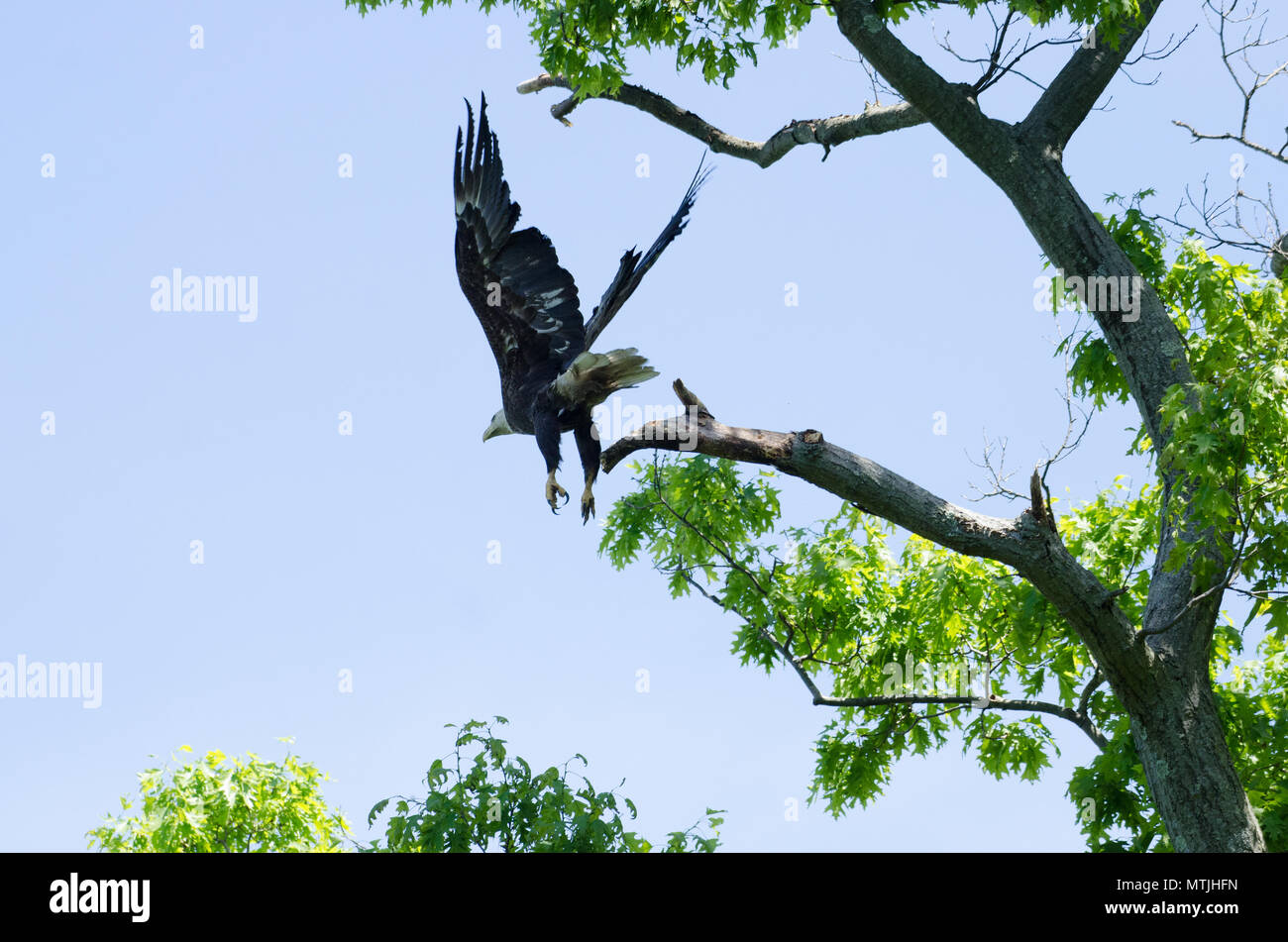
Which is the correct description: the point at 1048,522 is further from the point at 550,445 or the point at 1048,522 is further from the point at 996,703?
the point at 550,445

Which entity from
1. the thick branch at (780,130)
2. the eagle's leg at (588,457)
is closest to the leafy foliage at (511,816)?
the eagle's leg at (588,457)

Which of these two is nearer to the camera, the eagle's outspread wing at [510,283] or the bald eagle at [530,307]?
the bald eagle at [530,307]

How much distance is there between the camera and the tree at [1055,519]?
7.79 meters

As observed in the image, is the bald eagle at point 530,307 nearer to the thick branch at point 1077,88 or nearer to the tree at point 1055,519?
the tree at point 1055,519

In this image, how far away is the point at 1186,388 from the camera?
7.75 m

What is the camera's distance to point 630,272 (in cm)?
790

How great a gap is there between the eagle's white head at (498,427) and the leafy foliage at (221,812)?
721 cm

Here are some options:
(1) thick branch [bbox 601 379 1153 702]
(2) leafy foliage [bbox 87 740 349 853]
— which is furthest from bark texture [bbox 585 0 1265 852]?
(2) leafy foliage [bbox 87 740 349 853]

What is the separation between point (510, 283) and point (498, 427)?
106cm

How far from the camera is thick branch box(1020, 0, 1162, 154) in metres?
8.98

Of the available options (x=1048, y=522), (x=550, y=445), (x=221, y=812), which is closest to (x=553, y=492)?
(x=550, y=445)

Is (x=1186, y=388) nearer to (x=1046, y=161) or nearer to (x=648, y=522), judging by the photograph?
(x=1046, y=161)

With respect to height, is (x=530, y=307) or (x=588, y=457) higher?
(x=530, y=307)
